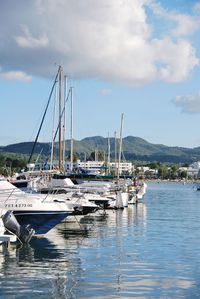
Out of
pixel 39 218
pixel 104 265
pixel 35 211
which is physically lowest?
pixel 104 265

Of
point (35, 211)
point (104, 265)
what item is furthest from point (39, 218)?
point (104, 265)

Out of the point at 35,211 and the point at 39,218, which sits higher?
the point at 35,211

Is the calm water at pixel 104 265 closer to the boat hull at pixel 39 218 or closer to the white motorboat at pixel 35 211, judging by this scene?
the boat hull at pixel 39 218

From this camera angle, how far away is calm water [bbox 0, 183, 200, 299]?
18422 millimetres

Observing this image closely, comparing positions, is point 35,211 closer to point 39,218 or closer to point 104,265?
point 39,218

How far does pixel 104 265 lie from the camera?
22922mm

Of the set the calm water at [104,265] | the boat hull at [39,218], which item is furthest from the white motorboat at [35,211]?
the calm water at [104,265]

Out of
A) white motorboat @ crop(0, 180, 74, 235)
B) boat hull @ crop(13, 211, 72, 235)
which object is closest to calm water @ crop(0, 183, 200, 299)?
boat hull @ crop(13, 211, 72, 235)

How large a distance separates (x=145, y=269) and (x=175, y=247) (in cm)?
700

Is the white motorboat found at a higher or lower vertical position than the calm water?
higher

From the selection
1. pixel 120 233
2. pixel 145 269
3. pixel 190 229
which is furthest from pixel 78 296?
pixel 190 229

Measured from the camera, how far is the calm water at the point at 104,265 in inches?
725

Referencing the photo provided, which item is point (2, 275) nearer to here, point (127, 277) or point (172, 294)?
point (127, 277)

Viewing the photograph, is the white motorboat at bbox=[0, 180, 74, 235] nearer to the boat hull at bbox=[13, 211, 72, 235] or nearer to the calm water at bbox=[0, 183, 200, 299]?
the boat hull at bbox=[13, 211, 72, 235]
